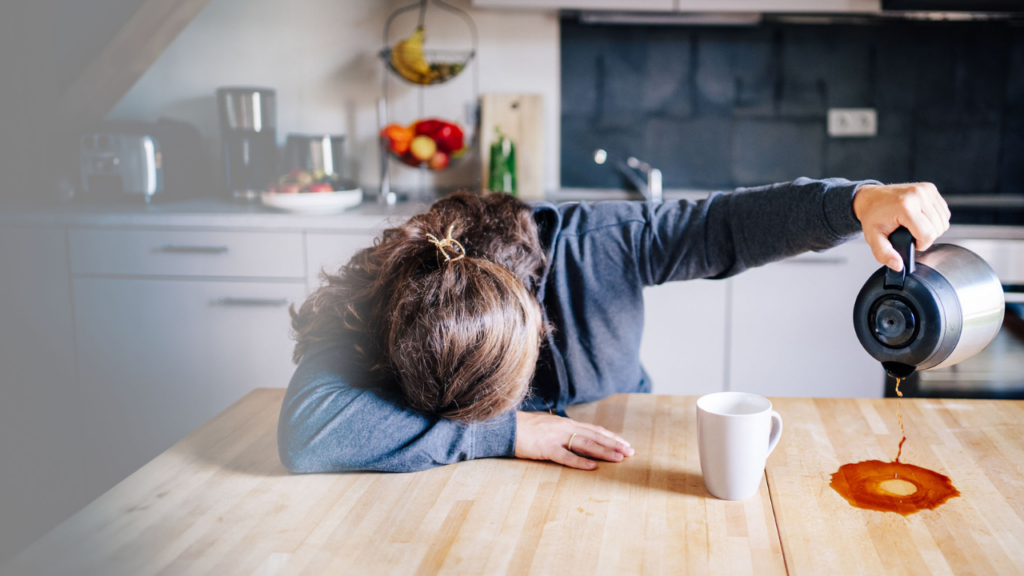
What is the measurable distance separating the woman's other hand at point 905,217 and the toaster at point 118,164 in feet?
7.52

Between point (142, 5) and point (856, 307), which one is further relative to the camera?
point (142, 5)

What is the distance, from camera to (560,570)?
696 mm

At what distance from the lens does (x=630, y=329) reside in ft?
4.25

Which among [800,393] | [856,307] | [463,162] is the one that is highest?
[463,162]

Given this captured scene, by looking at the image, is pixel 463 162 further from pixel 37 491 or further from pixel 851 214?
pixel 37 491

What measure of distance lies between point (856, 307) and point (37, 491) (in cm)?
78

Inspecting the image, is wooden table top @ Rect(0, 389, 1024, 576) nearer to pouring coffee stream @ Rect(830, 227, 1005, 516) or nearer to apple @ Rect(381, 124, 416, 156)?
pouring coffee stream @ Rect(830, 227, 1005, 516)

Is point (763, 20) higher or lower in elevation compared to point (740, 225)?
higher

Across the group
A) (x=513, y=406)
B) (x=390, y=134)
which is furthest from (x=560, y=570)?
(x=390, y=134)

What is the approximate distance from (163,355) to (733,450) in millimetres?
2024

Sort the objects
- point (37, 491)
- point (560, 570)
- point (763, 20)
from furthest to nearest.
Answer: point (763, 20) < point (560, 570) < point (37, 491)

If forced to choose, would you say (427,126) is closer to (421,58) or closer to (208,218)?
(421,58)

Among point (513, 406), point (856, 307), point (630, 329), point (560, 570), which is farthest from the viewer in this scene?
point (630, 329)

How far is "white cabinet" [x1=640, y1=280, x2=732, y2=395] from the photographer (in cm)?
224
